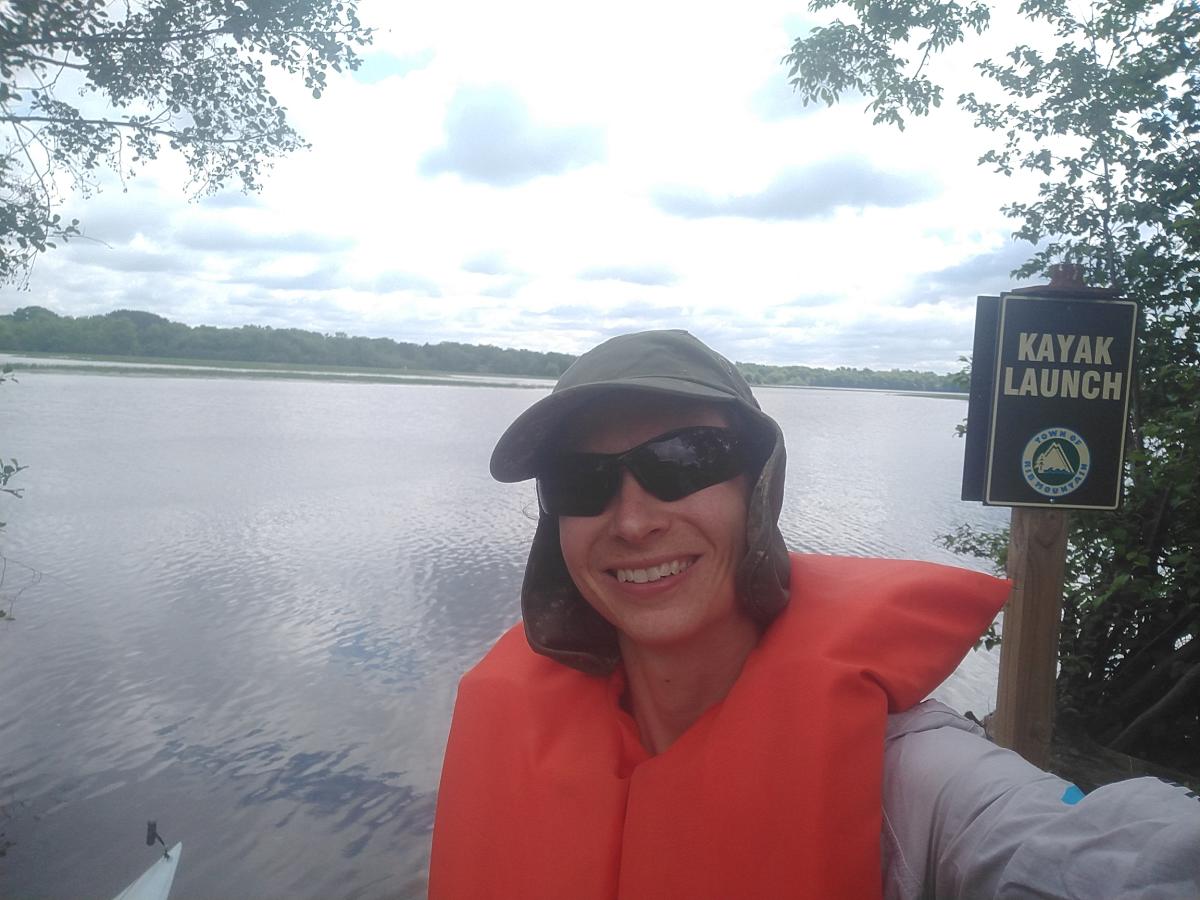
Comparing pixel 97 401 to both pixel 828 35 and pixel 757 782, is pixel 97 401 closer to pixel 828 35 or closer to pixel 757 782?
pixel 828 35

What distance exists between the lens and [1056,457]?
2953 mm

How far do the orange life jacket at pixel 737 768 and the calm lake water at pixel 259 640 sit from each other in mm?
4035

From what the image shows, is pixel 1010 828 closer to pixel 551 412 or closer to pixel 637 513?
pixel 637 513

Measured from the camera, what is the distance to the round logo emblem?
294cm

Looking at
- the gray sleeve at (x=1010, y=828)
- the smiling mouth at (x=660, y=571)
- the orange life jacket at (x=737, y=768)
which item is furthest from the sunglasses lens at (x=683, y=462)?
the gray sleeve at (x=1010, y=828)

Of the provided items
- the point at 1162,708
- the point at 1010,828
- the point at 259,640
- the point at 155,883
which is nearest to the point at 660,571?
the point at 1010,828

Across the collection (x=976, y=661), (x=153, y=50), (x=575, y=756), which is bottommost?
(x=976, y=661)

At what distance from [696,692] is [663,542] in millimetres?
352

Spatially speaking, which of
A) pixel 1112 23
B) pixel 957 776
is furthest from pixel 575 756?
pixel 1112 23

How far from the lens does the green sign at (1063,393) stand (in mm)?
2902

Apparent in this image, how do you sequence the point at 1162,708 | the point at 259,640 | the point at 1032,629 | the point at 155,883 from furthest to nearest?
the point at 259,640
the point at 155,883
the point at 1162,708
the point at 1032,629

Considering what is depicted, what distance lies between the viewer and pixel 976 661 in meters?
7.89

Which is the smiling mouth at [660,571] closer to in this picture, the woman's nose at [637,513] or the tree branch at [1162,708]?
the woman's nose at [637,513]

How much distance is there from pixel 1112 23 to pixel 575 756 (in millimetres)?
5490
